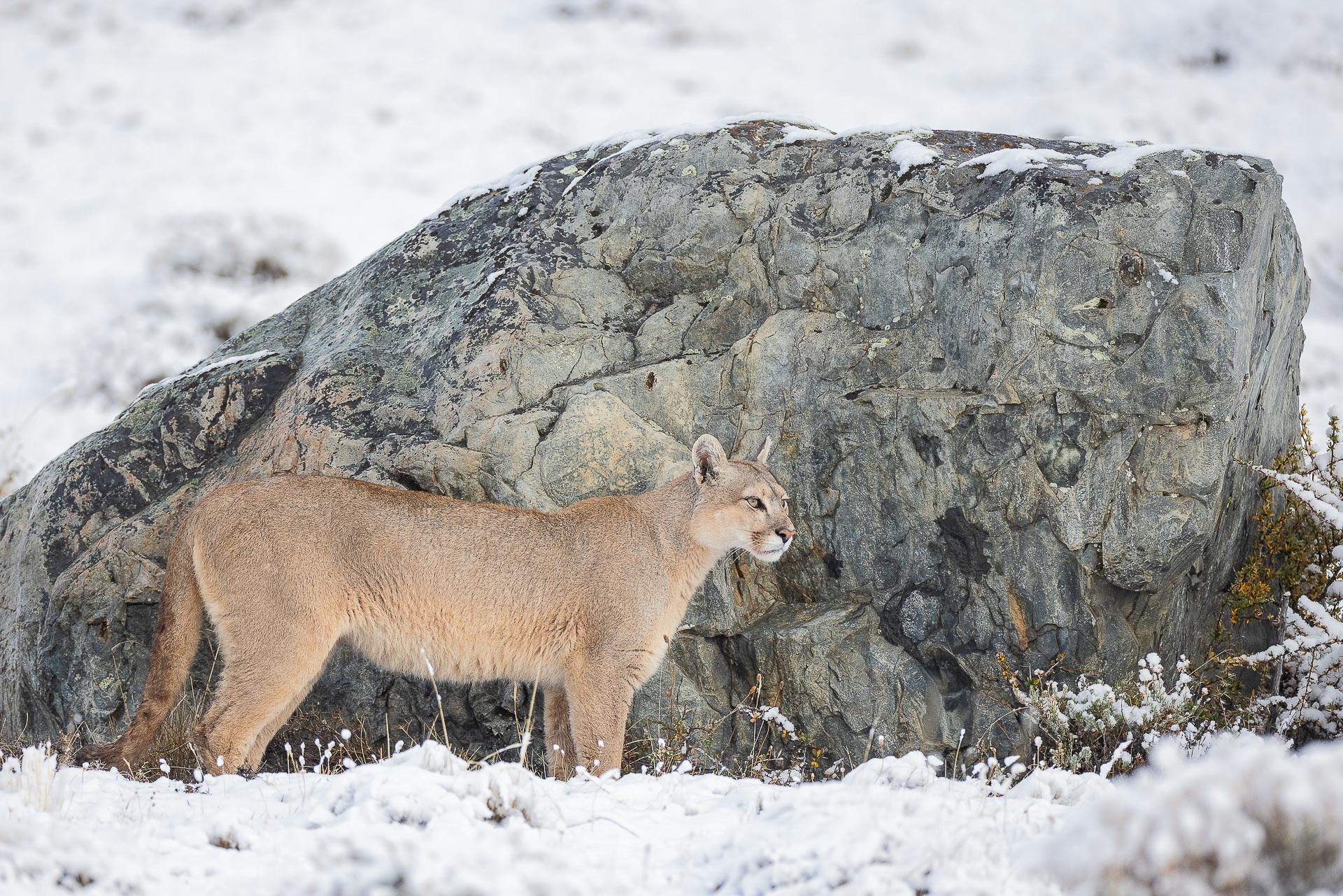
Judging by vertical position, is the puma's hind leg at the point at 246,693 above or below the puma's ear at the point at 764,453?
below

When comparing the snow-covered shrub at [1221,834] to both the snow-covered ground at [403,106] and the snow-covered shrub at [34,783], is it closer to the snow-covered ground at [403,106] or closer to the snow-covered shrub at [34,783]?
the snow-covered shrub at [34,783]

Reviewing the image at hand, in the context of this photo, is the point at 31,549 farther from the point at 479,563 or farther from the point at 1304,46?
the point at 1304,46

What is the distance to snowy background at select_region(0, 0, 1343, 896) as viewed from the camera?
12.0ft

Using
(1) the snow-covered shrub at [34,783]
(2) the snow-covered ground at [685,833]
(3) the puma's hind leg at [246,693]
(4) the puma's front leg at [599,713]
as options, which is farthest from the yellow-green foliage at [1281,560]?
(1) the snow-covered shrub at [34,783]

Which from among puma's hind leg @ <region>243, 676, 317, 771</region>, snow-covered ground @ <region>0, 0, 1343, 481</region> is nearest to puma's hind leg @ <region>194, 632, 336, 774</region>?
puma's hind leg @ <region>243, 676, 317, 771</region>

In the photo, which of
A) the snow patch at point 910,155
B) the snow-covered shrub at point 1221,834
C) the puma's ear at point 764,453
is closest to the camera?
the snow-covered shrub at point 1221,834

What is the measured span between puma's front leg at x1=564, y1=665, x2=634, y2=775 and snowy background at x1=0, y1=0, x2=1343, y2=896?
3.62 feet

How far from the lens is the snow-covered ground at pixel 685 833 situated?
2701 mm

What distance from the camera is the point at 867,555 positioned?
693 centimetres

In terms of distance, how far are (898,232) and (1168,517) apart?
2460mm

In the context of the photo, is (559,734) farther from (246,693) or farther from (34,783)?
(34,783)

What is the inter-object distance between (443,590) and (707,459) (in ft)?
5.91

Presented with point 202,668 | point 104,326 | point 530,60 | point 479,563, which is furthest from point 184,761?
point 530,60

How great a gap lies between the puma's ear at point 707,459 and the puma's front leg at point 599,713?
1.34 metres
